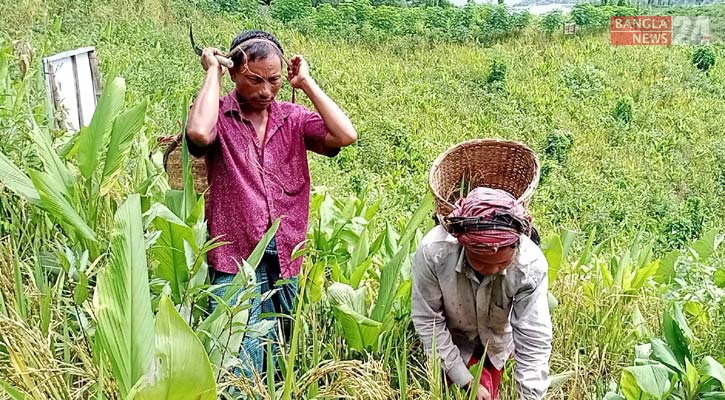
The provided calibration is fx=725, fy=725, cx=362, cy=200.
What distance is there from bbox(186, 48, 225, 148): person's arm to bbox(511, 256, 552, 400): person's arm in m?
0.86

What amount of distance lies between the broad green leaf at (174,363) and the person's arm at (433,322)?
908 millimetres

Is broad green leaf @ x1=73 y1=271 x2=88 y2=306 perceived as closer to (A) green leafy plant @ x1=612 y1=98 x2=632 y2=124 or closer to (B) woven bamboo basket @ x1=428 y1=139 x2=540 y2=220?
(B) woven bamboo basket @ x1=428 y1=139 x2=540 y2=220

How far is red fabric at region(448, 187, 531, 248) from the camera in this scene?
1619mm

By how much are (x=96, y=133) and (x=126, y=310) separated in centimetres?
73

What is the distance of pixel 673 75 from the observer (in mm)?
8594

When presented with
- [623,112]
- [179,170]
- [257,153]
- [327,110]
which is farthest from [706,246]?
[623,112]

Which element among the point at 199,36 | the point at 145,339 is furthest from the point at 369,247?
the point at 199,36

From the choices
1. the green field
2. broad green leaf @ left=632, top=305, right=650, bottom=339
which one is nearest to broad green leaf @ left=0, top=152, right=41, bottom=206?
the green field

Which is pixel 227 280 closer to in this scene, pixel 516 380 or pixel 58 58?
pixel 516 380

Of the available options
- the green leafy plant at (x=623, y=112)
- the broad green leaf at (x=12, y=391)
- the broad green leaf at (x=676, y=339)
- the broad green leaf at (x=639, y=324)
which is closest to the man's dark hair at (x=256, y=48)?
the broad green leaf at (x=12, y=391)

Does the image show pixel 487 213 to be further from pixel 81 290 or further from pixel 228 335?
pixel 81 290

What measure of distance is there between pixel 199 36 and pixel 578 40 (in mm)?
5339

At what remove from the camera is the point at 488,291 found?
1.82m

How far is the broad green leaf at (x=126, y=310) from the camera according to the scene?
1.09 m
